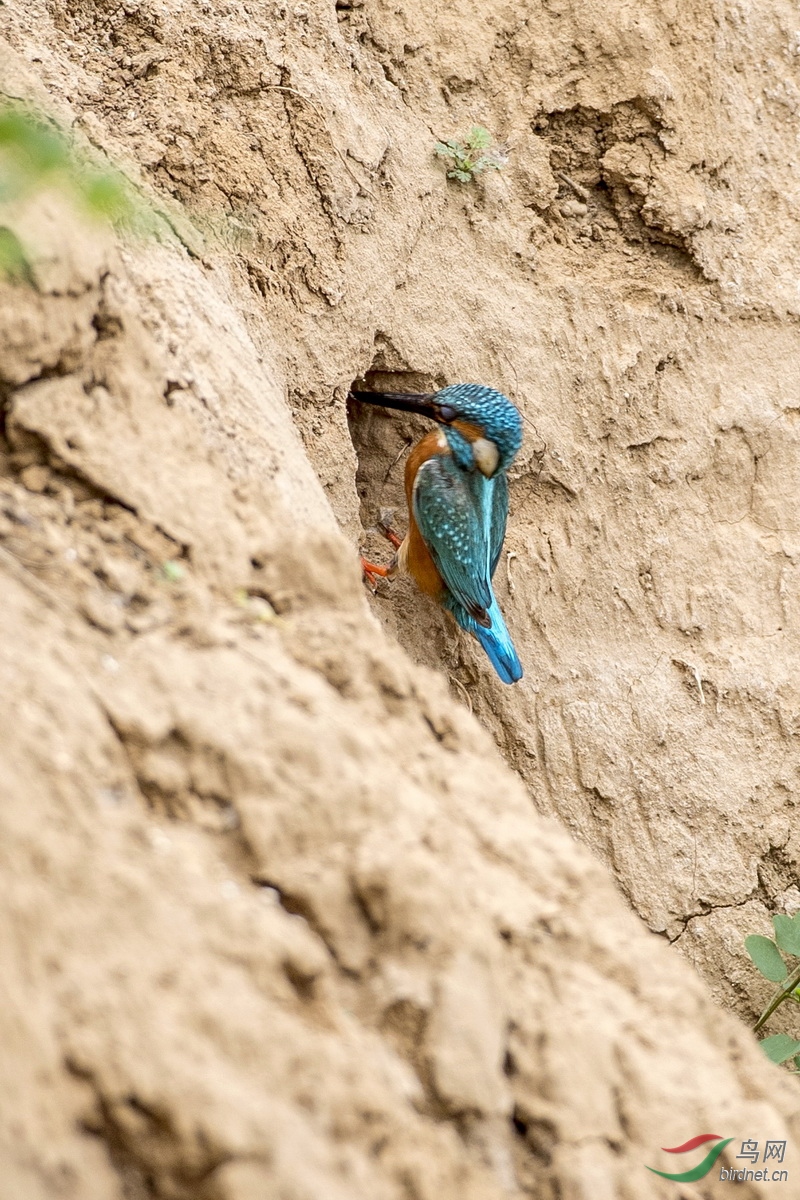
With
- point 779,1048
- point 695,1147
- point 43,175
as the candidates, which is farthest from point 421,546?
point 43,175

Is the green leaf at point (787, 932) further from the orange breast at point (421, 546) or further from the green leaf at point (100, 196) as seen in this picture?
the green leaf at point (100, 196)

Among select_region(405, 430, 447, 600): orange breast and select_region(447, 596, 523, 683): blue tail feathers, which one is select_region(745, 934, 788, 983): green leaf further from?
select_region(405, 430, 447, 600): orange breast

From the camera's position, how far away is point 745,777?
12.1 feet

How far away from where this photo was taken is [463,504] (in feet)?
11.7

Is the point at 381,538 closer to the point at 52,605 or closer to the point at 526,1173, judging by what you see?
the point at 52,605

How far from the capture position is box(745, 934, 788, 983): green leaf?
10.6ft

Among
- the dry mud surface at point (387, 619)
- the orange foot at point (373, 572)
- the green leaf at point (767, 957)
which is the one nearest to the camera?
the dry mud surface at point (387, 619)

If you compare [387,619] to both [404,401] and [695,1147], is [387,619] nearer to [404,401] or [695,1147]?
[404,401]

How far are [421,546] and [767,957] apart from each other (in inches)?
67.4

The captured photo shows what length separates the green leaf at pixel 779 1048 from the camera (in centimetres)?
310

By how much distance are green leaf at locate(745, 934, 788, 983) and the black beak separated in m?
1.96

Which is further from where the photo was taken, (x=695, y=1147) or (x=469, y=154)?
(x=469, y=154)

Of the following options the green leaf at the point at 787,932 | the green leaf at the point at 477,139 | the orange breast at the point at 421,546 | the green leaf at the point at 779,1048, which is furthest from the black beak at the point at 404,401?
the green leaf at the point at 779,1048

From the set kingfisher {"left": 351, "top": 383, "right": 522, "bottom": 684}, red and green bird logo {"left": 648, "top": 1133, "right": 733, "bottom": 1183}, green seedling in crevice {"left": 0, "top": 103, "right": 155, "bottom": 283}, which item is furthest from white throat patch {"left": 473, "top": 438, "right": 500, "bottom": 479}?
green seedling in crevice {"left": 0, "top": 103, "right": 155, "bottom": 283}
